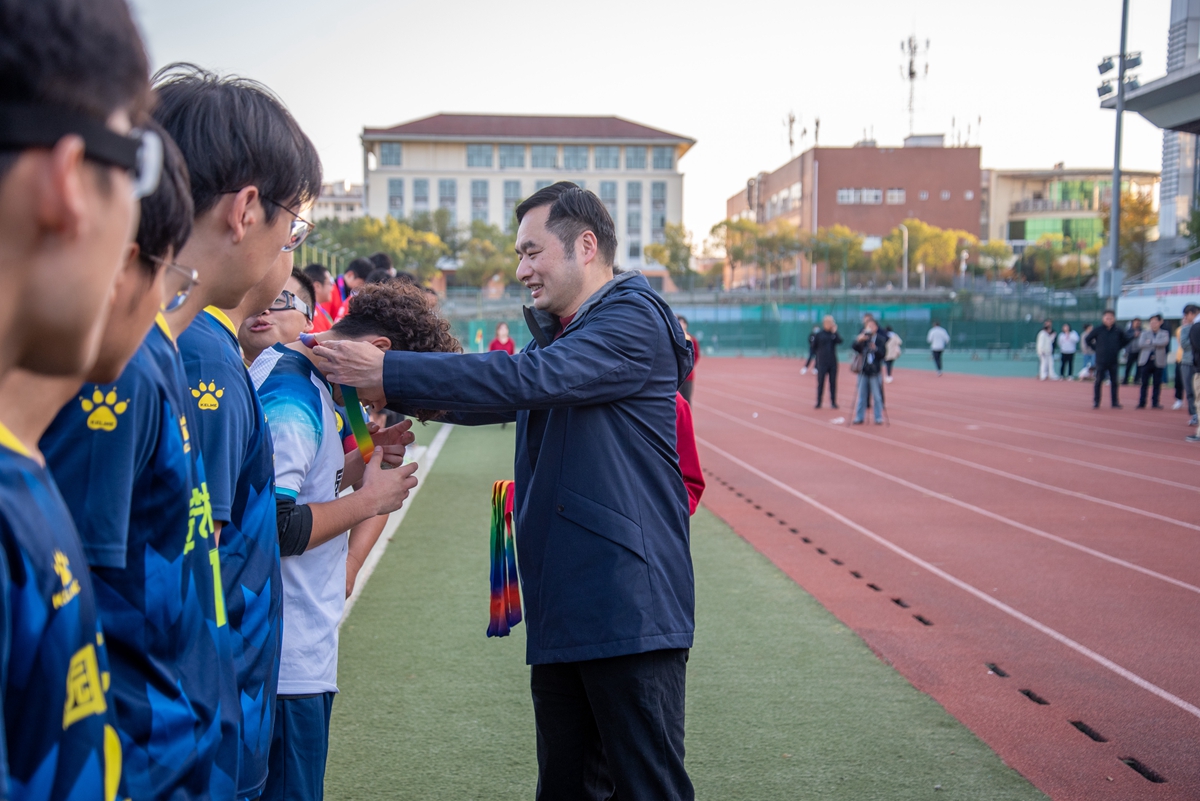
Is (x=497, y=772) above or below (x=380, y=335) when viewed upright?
below

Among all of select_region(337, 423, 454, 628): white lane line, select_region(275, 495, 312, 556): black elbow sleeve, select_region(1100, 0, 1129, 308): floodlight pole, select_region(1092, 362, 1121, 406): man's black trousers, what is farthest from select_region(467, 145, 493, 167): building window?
select_region(275, 495, 312, 556): black elbow sleeve

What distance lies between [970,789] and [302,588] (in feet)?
8.90

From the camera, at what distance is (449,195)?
9206cm

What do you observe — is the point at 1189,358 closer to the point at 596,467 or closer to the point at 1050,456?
the point at 1050,456

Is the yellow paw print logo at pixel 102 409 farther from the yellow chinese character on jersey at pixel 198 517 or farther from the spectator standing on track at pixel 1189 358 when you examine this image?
the spectator standing on track at pixel 1189 358

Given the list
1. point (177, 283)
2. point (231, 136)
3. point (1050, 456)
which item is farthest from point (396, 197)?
point (177, 283)

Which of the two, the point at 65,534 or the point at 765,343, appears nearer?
the point at 65,534

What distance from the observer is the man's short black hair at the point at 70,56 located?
734mm

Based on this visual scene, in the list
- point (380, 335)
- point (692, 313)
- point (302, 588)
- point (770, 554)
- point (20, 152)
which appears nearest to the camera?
point (20, 152)

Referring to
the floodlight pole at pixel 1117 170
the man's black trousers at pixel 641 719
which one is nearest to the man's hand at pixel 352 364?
the man's black trousers at pixel 641 719

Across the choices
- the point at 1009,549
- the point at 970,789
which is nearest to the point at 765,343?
the point at 1009,549

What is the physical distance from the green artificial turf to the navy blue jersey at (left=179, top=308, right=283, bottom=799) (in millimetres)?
2198

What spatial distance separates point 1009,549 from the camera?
25.0ft

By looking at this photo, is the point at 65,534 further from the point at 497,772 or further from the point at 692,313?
the point at 692,313
